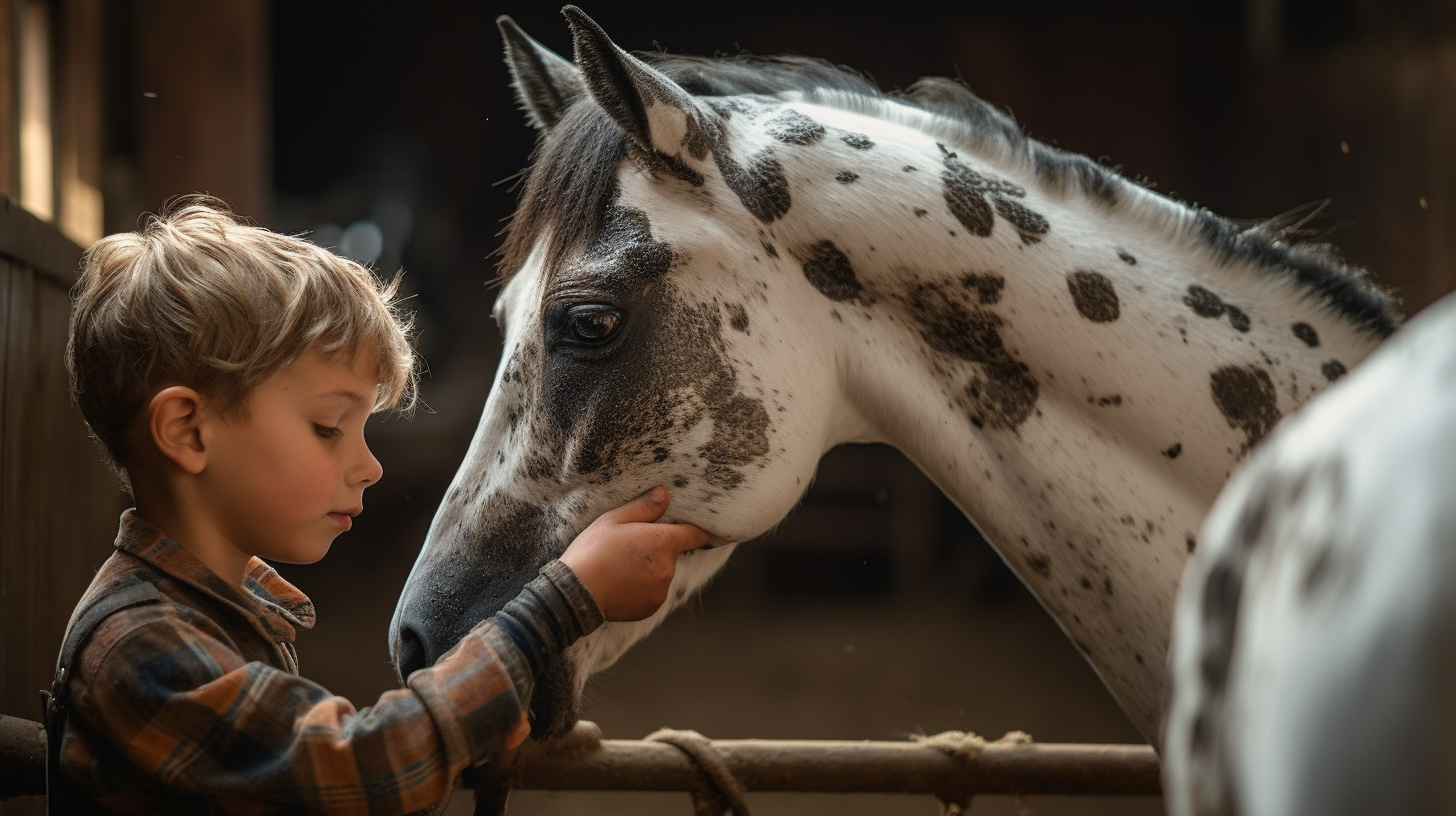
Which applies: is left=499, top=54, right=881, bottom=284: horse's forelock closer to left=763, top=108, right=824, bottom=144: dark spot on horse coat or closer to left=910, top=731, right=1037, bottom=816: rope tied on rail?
left=763, top=108, right=824, bottom=144: dark spot on horse coat

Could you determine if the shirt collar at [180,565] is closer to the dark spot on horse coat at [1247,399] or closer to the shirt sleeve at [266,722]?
the shirt sleeve at [266,722]

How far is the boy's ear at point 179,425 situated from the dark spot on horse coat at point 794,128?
60cm

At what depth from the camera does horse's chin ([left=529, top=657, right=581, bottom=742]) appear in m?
1.04

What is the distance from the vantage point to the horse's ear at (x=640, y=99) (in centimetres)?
97

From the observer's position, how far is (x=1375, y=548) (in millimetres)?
302

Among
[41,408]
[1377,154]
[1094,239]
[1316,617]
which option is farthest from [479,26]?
[1316,617]

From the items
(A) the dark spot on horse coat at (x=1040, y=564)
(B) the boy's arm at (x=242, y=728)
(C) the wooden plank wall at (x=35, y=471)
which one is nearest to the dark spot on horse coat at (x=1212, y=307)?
(A) the dark spot on horse coat at (x=1040, y=564)

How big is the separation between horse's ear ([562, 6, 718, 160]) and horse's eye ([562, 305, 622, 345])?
168mm

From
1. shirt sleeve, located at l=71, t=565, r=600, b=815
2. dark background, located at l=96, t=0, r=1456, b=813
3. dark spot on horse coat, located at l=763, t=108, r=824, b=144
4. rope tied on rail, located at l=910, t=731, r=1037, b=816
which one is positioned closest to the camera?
shirt sleeve, located at l=71, t=565, r=600, b=815

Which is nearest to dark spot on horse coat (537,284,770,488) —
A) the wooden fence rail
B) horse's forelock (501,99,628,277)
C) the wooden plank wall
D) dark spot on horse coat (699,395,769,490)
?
dark spot on horse coat (699,395,769,490)

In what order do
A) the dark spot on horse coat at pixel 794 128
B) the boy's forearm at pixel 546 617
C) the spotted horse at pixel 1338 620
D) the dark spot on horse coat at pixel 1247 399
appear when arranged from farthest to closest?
the dark spot on horse coat at pixel 794 128 < the dark spot on horse coat at pixel 1247 399 < the boy's forearm at pixel 546 617 < the spotted horse at pixel 1338 620

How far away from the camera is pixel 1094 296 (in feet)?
3.26

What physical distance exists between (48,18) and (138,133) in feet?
0.99

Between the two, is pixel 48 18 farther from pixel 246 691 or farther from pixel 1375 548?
pixel 1375 548
